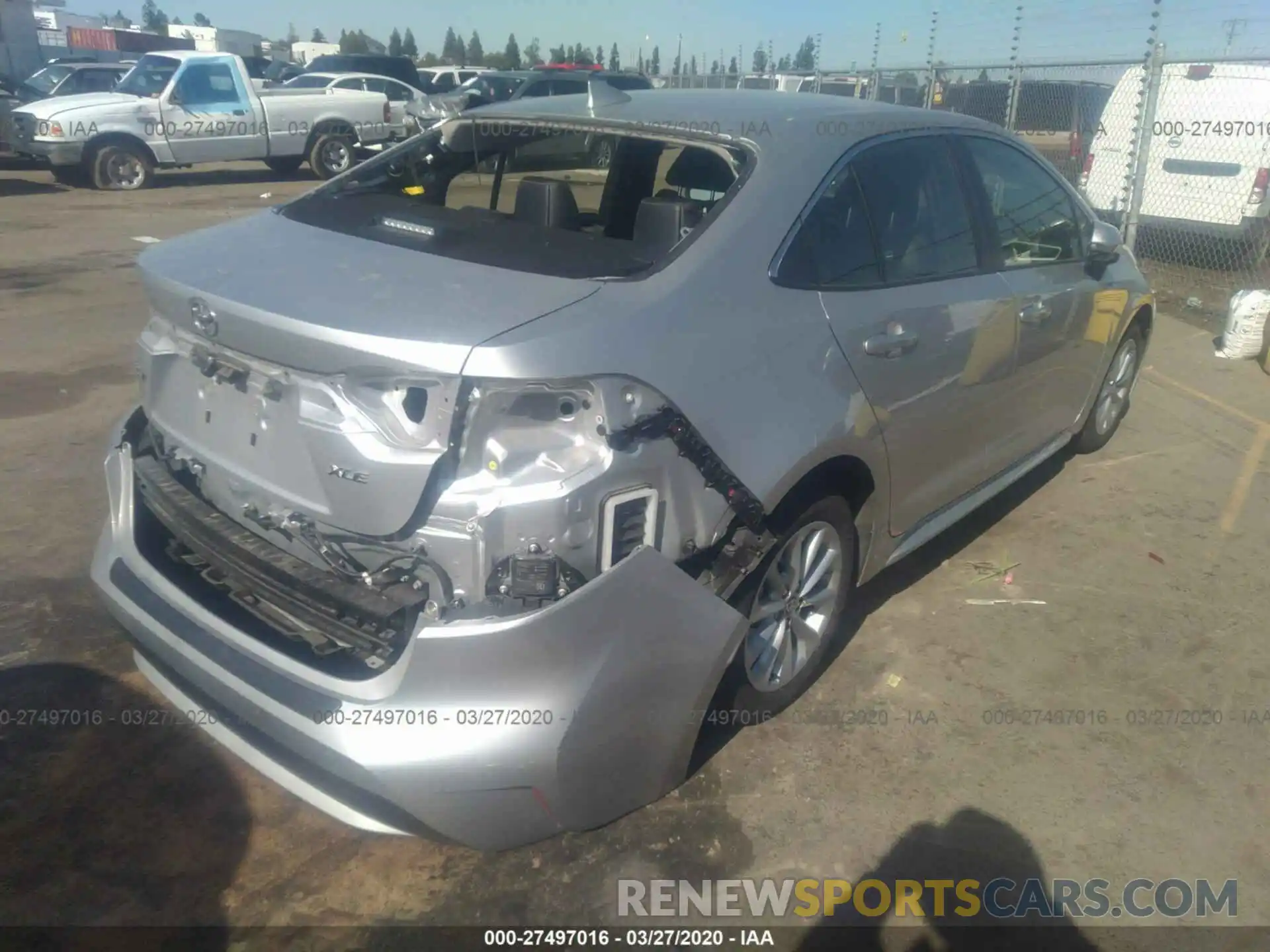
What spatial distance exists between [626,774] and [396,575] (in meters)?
0.73

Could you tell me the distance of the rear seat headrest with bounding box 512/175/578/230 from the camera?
327cm

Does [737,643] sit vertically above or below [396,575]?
below

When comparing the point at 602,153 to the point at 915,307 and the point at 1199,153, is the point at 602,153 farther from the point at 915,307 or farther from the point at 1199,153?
the point at 1199,153

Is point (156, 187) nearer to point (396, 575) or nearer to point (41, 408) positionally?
point (41, 408)

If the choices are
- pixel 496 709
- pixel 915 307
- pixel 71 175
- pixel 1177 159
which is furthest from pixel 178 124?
pixel 496 709

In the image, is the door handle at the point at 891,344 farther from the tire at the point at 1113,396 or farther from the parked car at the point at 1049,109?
the parked car at the point at 1049,109

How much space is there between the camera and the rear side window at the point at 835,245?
A: 2.87m

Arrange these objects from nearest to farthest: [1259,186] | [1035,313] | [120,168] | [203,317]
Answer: [203,317] < [1035,313] < [1259,186] < [120,168]

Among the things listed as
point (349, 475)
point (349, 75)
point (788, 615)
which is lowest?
point (788, 615)

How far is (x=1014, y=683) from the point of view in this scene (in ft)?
11.6

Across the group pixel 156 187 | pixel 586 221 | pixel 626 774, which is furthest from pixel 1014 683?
pixel 156 187

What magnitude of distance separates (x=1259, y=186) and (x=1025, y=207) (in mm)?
7074

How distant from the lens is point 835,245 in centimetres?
301

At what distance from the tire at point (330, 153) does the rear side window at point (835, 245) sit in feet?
50.4
